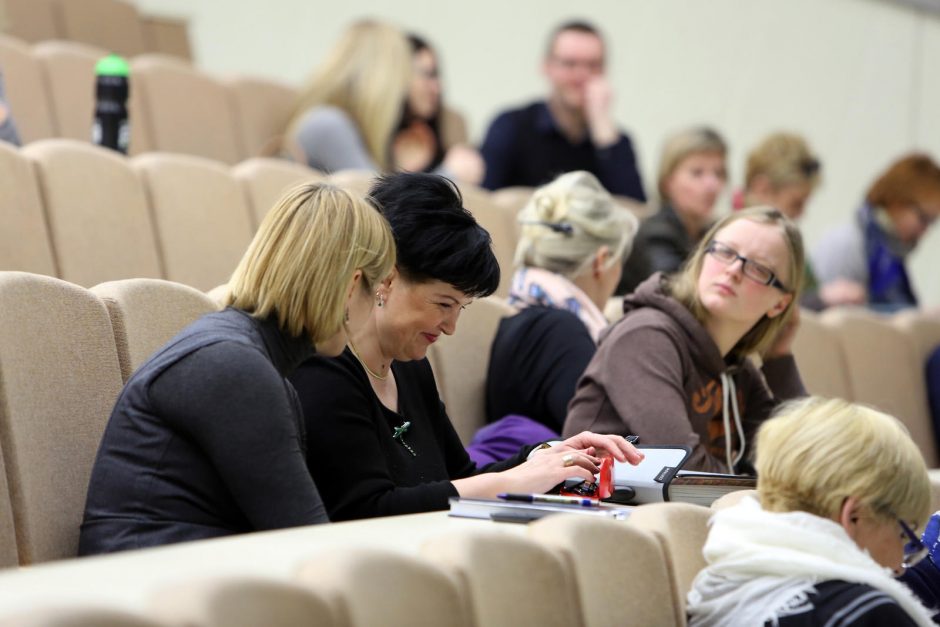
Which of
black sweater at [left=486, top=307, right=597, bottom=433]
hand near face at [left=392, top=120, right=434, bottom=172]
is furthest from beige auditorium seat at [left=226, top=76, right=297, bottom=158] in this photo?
black sweater at [left=486, top=307, right=597, bottom=433]

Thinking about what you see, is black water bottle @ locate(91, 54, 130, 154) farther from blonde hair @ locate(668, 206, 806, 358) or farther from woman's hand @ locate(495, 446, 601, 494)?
woman's hand @ locate(495, 446, 601, 494)

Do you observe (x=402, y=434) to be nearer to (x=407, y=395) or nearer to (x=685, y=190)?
(x=407, y=395)

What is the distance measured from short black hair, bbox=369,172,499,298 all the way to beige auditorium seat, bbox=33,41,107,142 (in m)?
1.57

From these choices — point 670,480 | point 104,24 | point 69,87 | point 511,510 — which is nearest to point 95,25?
point 104,24

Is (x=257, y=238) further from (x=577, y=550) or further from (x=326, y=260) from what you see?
(x=577, y=550)

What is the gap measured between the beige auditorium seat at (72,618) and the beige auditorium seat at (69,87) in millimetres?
2295

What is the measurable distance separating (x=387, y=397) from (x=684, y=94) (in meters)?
3.45

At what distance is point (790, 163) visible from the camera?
3.27 meters

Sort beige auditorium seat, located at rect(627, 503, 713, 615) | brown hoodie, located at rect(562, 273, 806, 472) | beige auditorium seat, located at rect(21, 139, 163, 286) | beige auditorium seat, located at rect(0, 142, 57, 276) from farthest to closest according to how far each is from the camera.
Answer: beige auditorium seat, located at rect(21, 139, 163, 286)
beige auditorium seat, located at rect(0, 142, 57, 276)
brown hoodie, located at rect(562, 273, 806, 472)
beige auditorium seat, located at rect(627, 503, 713, 615)

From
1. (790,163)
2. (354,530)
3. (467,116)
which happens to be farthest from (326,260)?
(467,116)

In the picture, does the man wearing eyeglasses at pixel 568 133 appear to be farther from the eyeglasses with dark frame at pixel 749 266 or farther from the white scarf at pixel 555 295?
the eyeglasses with dark frame at pixel 749 266

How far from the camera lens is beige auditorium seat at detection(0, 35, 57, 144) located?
2.80 m

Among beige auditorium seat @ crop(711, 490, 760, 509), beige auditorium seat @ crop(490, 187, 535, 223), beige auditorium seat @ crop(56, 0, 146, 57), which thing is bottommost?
beige auditorium seat @ crop(711, 490, 760, 509)

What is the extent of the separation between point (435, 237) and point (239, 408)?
40 centimetres
